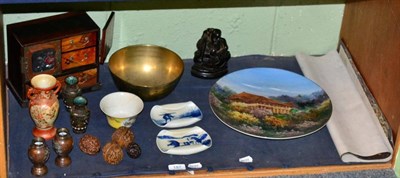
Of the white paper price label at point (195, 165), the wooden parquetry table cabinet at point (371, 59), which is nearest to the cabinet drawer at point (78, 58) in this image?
the wooden parquetry table cabinet at point (371, 59)

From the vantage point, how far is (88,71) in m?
1.94

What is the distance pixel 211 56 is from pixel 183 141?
0.27 meters

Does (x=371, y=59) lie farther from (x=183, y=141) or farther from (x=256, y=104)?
(x=183, y=141)

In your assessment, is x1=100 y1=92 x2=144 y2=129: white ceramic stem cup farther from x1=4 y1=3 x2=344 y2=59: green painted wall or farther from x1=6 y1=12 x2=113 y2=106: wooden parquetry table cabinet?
x1=4 y1=3 x2=344 y2=59: green painted wall

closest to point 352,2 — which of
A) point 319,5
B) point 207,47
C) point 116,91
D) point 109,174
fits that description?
point 319,5

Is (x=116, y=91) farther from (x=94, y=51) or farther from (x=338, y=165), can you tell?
(x=338, y=165)

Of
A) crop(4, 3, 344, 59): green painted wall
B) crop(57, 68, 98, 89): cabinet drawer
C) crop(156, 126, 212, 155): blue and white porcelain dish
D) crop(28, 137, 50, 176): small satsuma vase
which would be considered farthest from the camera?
crop(4, 3, 344, 59): green painted wall

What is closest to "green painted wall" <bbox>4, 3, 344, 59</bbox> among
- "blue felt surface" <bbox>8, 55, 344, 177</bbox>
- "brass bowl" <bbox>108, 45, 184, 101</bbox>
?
"brass bowl" <bbox>108, 45, 184, 101</bbox>

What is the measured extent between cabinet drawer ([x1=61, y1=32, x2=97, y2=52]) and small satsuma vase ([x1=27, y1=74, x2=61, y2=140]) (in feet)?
0.30

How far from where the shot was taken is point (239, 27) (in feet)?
6.93

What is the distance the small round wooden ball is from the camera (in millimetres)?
1765

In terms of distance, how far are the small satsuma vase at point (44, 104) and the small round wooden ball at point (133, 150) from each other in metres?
0.17

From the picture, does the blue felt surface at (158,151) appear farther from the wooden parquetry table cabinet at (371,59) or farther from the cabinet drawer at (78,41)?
the cabinet drawer at (78,41)

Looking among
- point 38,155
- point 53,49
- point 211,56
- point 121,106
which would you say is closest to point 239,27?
point 211,56
